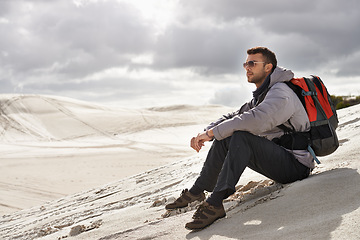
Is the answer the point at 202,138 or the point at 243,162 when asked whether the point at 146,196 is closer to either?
the point at 202,138

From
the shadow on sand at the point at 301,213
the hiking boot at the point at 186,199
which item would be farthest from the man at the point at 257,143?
the shadow on sand at the point at 301,213

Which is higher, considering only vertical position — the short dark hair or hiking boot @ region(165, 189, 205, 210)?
the short dark hair

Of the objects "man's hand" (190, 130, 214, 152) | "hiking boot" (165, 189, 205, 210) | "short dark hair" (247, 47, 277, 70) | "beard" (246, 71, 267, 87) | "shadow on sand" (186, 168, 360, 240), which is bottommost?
"shadow on sand" (186, 168, 360, 240)

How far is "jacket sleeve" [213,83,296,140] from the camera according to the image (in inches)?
116

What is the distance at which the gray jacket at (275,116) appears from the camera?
295cm

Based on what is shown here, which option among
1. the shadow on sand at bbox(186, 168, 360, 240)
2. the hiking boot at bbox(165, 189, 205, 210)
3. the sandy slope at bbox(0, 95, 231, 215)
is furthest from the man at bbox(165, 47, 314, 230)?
the sandy slope at bbox(0, 95, 231, 215)

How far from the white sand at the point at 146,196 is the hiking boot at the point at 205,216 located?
0.05 meters

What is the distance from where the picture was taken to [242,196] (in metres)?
3.40

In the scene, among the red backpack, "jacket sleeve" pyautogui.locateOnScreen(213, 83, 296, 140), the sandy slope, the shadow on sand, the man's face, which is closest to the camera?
the shadow on sand

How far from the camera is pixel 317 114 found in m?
3.13

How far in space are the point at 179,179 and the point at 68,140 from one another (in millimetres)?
17589

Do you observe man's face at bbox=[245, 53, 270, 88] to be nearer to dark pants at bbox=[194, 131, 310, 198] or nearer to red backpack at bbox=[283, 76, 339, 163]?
red backpack at bbox=[283, 76, 339, 163]

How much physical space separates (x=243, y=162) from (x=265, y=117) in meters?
0.38

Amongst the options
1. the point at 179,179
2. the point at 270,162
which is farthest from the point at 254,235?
the point at 179,179
